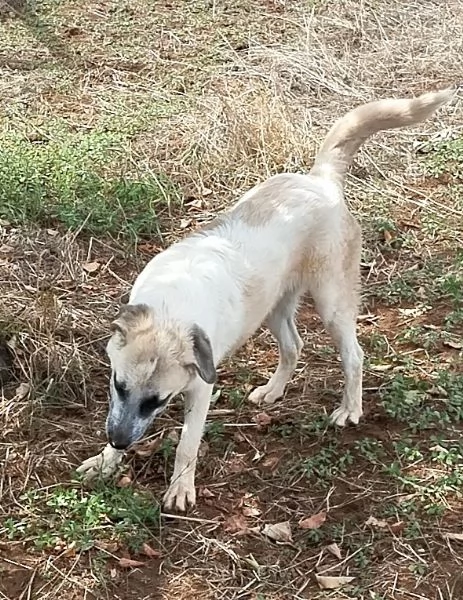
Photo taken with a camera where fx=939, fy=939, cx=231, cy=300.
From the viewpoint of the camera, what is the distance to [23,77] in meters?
8.11

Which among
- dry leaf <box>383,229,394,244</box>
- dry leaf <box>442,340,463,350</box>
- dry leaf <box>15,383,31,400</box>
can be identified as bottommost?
dry leaf <box>383,229,394,244</box>

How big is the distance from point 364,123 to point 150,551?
2300mm

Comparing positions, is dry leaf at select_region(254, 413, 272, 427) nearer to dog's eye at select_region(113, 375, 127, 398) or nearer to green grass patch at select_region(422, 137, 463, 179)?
dog's eye at select_region(113, 375, 127, 398)

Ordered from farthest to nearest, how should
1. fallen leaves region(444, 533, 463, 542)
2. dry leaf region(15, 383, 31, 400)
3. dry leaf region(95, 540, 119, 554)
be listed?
dry leaf region(15, 383, 31, 400)
fallen leaves region(444, 533, 463, 542)
dry leaf region(95, 540, 119, 554)

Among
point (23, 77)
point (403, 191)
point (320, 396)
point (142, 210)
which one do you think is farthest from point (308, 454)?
point (23, 77)

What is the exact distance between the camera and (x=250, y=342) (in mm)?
5121

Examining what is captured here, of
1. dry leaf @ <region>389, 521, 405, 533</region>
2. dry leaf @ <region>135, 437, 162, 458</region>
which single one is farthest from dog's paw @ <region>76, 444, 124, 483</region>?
dry leaf @ <region>389, 521, 405, 533</region>

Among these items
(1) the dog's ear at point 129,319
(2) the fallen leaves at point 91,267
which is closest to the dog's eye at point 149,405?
(1) the dog's ear at point 129,319

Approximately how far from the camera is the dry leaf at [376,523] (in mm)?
3870

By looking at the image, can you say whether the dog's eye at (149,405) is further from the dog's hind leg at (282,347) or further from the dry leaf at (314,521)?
the dog's hind leg at (282,347)

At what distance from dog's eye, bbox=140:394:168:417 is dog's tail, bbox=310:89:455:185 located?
5.25ft

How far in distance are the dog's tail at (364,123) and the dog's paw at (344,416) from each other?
1124 millimetres

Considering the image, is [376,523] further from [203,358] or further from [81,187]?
[81,187]

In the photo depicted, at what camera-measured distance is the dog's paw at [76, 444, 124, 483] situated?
398cm
